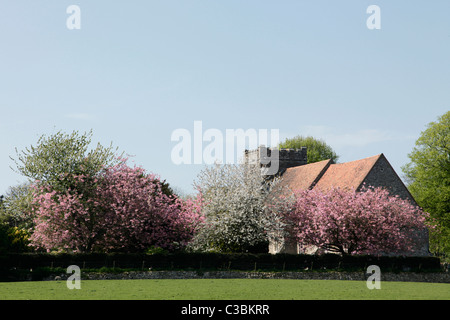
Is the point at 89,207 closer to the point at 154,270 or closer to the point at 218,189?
the point at 154,270

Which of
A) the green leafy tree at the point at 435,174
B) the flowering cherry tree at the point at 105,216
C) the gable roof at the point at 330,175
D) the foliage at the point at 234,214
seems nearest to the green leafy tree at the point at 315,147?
the gable roof at the point at 330,175

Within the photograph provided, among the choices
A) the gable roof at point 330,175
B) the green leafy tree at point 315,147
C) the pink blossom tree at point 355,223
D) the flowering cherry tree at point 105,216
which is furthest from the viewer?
the green leafy tree at point 315,147

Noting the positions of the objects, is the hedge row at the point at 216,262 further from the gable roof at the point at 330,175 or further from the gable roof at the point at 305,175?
the gable roof at the point at 305,175

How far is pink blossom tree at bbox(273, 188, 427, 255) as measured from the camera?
1799 inches

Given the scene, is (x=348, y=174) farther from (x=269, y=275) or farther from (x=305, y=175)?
(x=269, y=275)

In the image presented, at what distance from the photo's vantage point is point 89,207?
44.3 meters

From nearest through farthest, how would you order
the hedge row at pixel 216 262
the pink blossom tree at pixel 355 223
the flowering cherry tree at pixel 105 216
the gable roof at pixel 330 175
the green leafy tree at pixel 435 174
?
the hedge row at pixel 216 262 → the flowering cherry tree at pixel 105 216 → the pink blossom tree at pixel 355 223 → the gable roof at pixel 330 175 → the green leafy tree at pixel 435 174

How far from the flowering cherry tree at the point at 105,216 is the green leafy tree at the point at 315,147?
163 feet

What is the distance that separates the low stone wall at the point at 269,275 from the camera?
38312 mm

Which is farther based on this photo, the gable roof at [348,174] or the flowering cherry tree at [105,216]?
the gable roof at [348,174]

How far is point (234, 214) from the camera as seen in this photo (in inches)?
1891

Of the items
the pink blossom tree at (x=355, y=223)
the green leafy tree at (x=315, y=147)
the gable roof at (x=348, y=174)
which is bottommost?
the pink blossom tree at (x=355, y=223)

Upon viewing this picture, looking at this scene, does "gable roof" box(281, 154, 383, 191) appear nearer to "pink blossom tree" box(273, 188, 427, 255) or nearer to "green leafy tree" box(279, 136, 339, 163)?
"pink blossom tree" box(273, 188, 427, 255)

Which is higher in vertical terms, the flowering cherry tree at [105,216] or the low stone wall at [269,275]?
the flowering cherry tree at [105,216]
